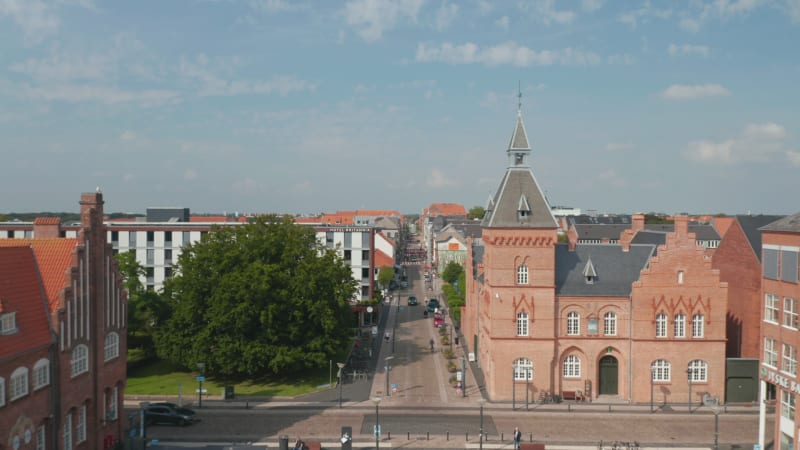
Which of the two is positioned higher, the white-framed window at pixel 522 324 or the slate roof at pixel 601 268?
the slate roof at pixel 601 268

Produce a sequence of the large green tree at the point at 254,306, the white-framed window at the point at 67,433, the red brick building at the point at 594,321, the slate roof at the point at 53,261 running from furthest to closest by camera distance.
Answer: the large green tree at the point at 254,306
the red brick building at the point at 594,321
the slate roof at the point at 53,261
the white-framed window at the point at 67,433

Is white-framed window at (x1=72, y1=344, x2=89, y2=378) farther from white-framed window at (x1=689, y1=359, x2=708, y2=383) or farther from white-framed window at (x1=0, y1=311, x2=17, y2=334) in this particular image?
white-framed window at (x1=689, y1=359, x2=708, y2=383)

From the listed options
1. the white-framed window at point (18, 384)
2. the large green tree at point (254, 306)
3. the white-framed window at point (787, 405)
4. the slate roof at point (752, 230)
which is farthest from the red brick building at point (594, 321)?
the white-framed window at point (18, 384)

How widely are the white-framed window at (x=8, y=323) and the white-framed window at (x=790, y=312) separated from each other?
3835 cm

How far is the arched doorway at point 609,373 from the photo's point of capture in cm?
→ 4725

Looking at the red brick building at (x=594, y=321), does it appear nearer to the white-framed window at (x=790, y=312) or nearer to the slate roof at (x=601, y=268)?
the slate roof at (x=601, y=268)

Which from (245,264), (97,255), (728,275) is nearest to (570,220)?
(728,275)

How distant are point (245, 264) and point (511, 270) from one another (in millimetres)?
21580

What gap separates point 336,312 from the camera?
2088 inches

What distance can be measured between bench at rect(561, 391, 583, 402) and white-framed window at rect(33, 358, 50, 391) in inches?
1349

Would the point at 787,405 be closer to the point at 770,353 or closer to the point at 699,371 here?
the point at 770,353

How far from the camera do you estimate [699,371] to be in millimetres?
46281

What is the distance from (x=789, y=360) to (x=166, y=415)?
36.9 metres

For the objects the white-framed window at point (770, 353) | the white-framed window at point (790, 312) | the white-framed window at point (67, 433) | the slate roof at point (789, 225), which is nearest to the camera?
the white-framed window at point (67, 433)
